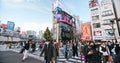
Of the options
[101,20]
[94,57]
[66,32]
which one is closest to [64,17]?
[66,32]

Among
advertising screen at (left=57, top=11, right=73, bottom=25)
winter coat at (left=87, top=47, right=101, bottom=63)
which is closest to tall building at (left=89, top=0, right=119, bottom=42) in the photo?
advertising screen at (left=57, top=11, right=73, bottom=25)

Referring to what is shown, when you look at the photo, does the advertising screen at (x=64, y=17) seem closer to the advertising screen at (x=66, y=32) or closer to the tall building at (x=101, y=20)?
the advertising screen at (x=66, y=32)

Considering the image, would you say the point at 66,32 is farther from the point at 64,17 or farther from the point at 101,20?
the point at 101,20

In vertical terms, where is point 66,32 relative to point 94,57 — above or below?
above

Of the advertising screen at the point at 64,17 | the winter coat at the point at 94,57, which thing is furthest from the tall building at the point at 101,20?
the winter coat at the point at 94,57

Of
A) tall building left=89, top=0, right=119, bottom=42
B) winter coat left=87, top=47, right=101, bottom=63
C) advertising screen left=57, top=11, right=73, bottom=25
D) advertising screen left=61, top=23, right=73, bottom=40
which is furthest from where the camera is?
advertising screen left=61, top=23, right=73, bottom=40

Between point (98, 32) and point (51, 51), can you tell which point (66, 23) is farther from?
point (51, 51)

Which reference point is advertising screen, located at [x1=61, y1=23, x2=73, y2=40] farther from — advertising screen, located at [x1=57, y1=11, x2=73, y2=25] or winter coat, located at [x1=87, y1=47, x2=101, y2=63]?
winter coat, located at [x1=87, y1=47, x2=101, y2=63]

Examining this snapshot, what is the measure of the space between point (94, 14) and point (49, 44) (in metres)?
43.6

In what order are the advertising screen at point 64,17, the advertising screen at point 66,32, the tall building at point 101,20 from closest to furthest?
1. the tall building at point 101,20
2. the advertising screen at point 64,17
3. the advertising screen at point 66,32

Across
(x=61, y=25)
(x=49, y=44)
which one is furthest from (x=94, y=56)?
(x=61, y=25)

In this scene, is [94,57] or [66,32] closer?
[94,57]

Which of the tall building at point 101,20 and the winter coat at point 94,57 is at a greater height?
the tall building at point 101,20

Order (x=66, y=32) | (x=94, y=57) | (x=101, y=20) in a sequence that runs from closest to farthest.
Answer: (x=94, y=57)
(x=101, y=20)
(x=66, y=32)
